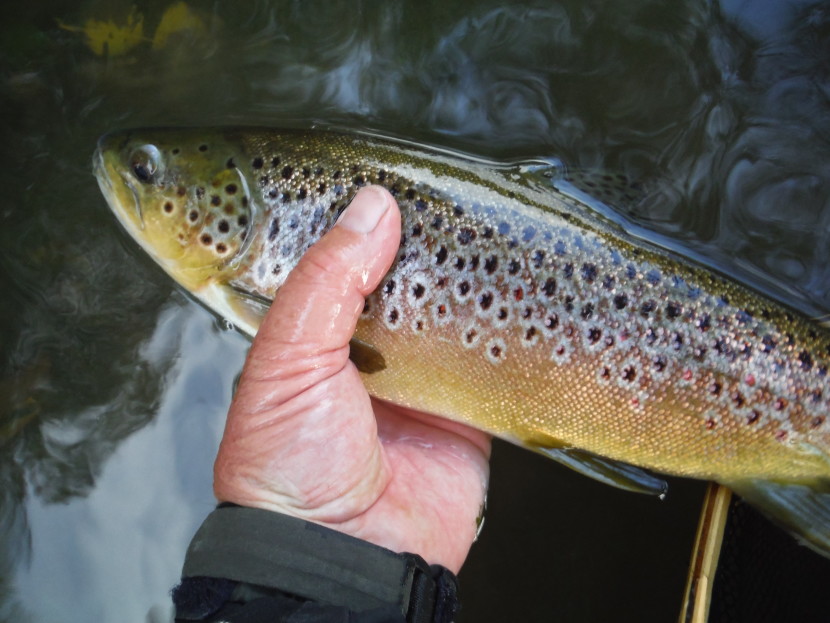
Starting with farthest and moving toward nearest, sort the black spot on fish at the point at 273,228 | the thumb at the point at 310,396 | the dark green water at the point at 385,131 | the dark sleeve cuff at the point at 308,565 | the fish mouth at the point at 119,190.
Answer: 1. the dark green water at the point at 385,131
2. the fish mouth at the point at 119,190
3. the black spot on fish at the point at 273,228
4. the thumb at the point at 310,396
5. the dark sleeve cuff at the point at 308,565

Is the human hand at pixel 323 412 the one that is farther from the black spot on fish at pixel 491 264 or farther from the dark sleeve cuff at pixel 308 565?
the black spot on fish at pixel 491 264

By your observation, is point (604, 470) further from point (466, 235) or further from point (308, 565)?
point (308, 565)

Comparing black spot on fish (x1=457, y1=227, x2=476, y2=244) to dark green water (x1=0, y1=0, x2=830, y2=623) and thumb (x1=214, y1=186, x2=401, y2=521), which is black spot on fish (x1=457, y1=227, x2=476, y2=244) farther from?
dark green water (x1=0, y1=0, x2=830, y2=623)

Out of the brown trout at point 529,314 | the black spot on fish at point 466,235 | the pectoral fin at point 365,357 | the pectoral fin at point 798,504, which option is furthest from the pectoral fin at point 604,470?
the black spot on fish at point 466,235

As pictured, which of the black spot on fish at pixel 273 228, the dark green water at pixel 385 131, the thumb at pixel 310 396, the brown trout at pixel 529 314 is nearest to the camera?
the thumb at pixel 310 396

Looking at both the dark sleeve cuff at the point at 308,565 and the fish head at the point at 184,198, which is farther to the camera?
the fish head at the point at 184,198

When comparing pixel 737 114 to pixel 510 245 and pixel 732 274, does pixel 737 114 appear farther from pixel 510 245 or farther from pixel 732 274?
pixel 510 245

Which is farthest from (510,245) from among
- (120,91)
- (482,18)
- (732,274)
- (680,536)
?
(120,91)
